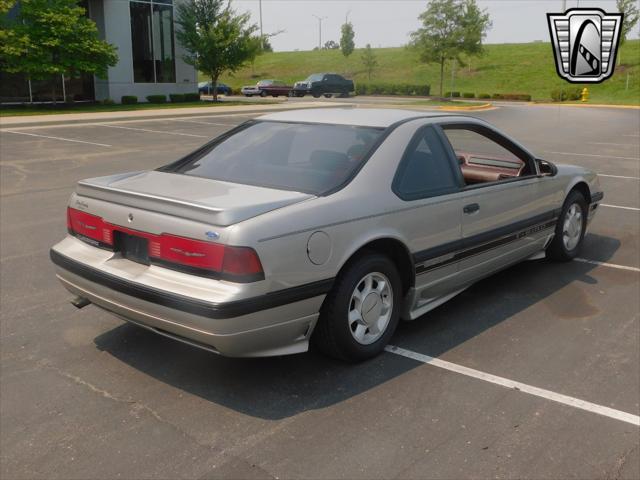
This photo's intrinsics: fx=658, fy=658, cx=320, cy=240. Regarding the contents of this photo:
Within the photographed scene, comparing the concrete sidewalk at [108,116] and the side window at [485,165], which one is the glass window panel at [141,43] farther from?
the side window at [485,165]

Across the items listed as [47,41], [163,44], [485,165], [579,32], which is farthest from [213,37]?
[485,165]

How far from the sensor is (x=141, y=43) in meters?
35.8

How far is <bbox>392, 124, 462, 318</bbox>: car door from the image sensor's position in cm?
429

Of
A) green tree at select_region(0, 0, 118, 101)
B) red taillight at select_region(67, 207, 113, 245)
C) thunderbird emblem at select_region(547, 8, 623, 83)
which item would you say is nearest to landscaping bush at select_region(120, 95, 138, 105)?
green tree at select_region(0, 0, 118, 101)

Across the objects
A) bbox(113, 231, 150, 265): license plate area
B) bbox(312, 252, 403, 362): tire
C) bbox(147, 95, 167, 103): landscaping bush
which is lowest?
bbox(312, 252, 403, 362): tire

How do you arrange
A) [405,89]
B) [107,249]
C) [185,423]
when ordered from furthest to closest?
[405,89] → [107,249] → [185,423]

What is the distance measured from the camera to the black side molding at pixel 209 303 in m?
3.33

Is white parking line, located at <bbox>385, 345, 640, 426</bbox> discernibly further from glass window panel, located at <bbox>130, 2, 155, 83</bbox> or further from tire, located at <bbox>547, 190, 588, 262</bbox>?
glass window panel, located at <bbox>130, 2, 155, 83</bbox>

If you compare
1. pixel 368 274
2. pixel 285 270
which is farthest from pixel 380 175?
pixel 285 270

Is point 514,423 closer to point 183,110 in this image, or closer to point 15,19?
point 183,110

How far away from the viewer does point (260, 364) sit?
4133mm

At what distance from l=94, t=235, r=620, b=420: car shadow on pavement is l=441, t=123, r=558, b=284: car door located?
357mm

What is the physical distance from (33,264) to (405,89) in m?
52.5

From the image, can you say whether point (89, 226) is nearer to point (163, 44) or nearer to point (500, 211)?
point (500, 211)
